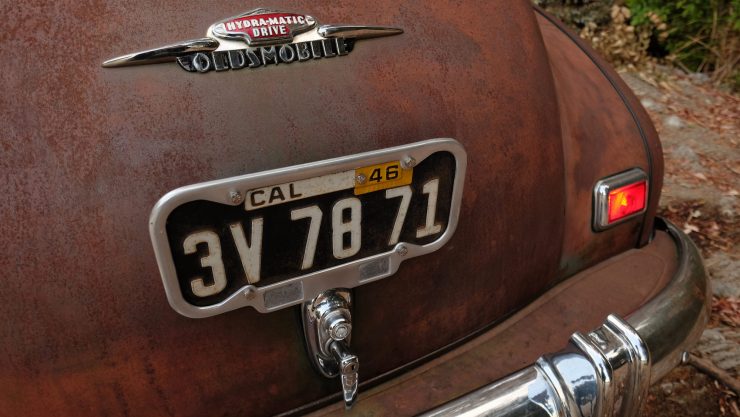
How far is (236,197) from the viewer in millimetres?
1045

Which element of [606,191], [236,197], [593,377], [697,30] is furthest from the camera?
[697,30]

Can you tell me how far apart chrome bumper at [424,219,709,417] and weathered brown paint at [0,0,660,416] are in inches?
9.5

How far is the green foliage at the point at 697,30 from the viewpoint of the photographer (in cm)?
525

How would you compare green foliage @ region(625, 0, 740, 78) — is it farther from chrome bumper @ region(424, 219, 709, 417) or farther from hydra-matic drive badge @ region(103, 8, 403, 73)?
hydra-matic drive badge @ region(103, 8, 403, 73)

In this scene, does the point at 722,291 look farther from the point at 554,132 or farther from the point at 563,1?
the point at 563,1

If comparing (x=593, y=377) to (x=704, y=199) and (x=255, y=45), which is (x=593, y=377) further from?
(x=704, y=199)

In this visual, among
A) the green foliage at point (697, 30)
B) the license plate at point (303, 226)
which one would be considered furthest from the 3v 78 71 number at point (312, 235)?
the green foliage at point (697, 30)

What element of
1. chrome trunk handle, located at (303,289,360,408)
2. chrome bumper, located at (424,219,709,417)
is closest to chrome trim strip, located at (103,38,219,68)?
chrome trunk handle, located at (303,289,360,408)

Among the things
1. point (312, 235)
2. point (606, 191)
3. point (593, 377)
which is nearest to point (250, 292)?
point (312, 235)

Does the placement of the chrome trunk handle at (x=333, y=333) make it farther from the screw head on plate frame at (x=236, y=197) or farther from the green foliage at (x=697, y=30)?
the green foliage at (x=697, y=30)

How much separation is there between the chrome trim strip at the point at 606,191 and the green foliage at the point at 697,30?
418 centimetres

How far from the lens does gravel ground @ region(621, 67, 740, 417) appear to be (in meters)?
2.38

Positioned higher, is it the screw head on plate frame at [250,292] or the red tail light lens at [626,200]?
the screw head on plate frame at [250,292]

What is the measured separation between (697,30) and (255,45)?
5.55 meters
